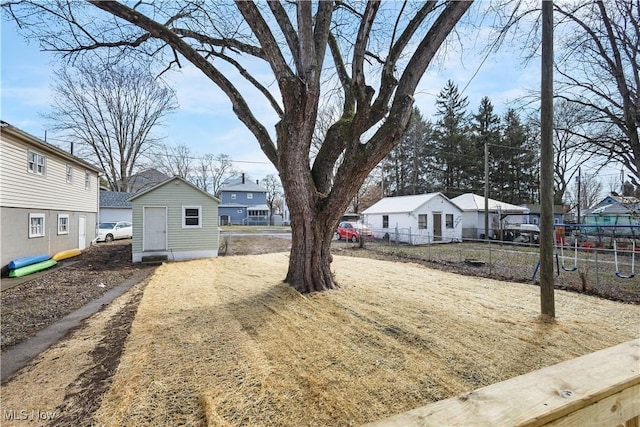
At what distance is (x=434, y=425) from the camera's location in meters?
0.84

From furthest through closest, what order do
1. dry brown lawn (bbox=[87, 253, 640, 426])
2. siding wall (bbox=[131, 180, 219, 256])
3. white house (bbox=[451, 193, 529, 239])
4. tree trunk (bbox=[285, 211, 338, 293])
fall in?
white house (bbox=[451, 193, 529, 239])
siding wall (bbox=[131, 180, 219, 256])
tree trunk (bbox=[285, 211, 338, 293])
dry brown lawn (bbox=[87, 253, 640, 426])

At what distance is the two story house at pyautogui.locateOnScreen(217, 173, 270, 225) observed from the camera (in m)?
44.8

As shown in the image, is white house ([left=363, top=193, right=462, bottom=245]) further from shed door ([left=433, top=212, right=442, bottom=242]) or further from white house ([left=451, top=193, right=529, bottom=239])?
white house ([left=451, top=193, right=529, bottom=239])

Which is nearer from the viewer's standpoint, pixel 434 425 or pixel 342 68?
pixel 434 425

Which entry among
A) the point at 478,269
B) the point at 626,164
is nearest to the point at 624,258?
the point at 626,164

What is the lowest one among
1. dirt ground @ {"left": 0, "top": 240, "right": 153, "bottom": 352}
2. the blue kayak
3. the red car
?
dirt ground @ {"left": 0, "top": 240, "right": 153, "bottom": 352}

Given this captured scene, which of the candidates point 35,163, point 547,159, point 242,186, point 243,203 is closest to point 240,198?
point 243,203

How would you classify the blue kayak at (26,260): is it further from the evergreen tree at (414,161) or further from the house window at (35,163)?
the evergreen tree at (414,161)

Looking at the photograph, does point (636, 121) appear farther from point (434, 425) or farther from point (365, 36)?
point (434, 425)

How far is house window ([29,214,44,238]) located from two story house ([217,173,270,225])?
30850 millimetres

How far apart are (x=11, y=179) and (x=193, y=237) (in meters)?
6.20

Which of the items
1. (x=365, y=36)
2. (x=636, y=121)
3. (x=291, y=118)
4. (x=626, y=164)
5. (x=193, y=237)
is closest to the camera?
(x=291, y=118)

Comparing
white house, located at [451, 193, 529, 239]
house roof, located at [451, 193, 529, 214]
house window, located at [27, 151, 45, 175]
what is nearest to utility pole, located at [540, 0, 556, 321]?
house window, located at [27, 151, 45, 175]

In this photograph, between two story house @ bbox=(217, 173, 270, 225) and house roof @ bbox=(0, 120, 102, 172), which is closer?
house roof @ bbox=(0, 120, 102, 172)
